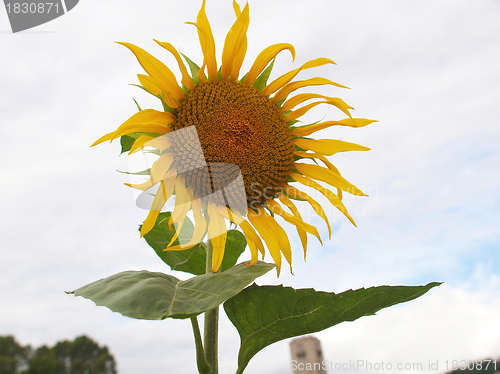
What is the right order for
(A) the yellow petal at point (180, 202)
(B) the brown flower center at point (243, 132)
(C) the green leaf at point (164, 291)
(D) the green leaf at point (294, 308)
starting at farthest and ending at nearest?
(B) the brown flower center at point (243, 132) → (A) the yellow petal at point (180, 202) → (D) the green leaf at point (294, 308) → (C) the green leaf at point (164, 291)

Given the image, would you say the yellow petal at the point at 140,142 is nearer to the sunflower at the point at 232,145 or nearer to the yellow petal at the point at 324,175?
the sunflower at the point at 232,145

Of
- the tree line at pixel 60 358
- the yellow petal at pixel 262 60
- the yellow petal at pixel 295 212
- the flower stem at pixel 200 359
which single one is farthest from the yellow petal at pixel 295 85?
the tree line at pixel 60 358

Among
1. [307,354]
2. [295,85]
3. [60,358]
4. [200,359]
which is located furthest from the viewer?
[60,358]

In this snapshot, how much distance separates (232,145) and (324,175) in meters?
0.53

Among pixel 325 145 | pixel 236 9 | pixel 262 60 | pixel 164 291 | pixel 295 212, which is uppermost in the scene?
pixel 236 9

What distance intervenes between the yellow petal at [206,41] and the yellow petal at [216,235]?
2.21 feet

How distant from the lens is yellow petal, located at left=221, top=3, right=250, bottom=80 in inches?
79.8

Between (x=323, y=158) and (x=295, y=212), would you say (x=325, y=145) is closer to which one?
(x=323, y=158)

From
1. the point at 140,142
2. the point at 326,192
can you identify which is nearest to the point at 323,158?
the point at 326,192

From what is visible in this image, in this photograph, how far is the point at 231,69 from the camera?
210cm

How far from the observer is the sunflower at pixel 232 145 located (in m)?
1.85

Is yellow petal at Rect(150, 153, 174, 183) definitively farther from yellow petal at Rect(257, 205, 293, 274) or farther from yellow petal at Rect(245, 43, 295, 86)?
yellow petal at Rect(245, 43, 295, 86)

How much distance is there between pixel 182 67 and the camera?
1.92m

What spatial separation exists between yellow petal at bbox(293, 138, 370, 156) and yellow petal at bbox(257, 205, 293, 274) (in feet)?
1.40
